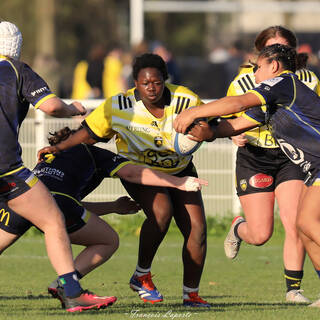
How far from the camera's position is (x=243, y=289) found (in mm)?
10172

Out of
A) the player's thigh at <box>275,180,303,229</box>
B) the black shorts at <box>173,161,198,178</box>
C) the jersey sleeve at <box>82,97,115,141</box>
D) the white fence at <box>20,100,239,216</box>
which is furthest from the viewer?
the white fence at <box>20,100,239,216</box>

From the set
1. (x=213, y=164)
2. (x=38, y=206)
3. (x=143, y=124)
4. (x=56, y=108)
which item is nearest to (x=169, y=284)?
(x=143, y=124)

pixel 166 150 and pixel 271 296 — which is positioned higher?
pixel 166 150

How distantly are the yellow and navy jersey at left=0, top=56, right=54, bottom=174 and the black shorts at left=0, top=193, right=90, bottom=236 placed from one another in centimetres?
56

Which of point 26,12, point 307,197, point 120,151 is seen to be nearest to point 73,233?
point 120,151

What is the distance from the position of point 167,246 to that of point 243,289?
3325 millimetres

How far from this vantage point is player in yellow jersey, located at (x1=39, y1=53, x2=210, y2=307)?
28.3ft

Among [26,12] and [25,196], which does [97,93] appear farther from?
[26,12]

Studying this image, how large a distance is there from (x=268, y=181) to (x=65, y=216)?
2.05 m

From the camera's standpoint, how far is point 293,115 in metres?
7.91

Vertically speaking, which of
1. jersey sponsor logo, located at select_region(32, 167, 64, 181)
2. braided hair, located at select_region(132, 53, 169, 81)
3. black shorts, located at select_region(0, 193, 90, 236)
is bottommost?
black shorts, located at select_region(0, 193, 90, 236)

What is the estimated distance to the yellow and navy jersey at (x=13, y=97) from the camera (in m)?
7.39

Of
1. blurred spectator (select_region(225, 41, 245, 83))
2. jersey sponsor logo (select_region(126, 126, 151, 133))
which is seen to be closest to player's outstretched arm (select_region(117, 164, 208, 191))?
jersey sponsor logo (select_region(126, 126, 151, 133))

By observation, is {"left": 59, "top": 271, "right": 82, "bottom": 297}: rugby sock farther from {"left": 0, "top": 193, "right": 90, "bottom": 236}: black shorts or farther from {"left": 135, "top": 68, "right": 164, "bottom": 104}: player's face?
{"left": 135, "top": 68, "right": 164, "bottom": 104}: player's face
